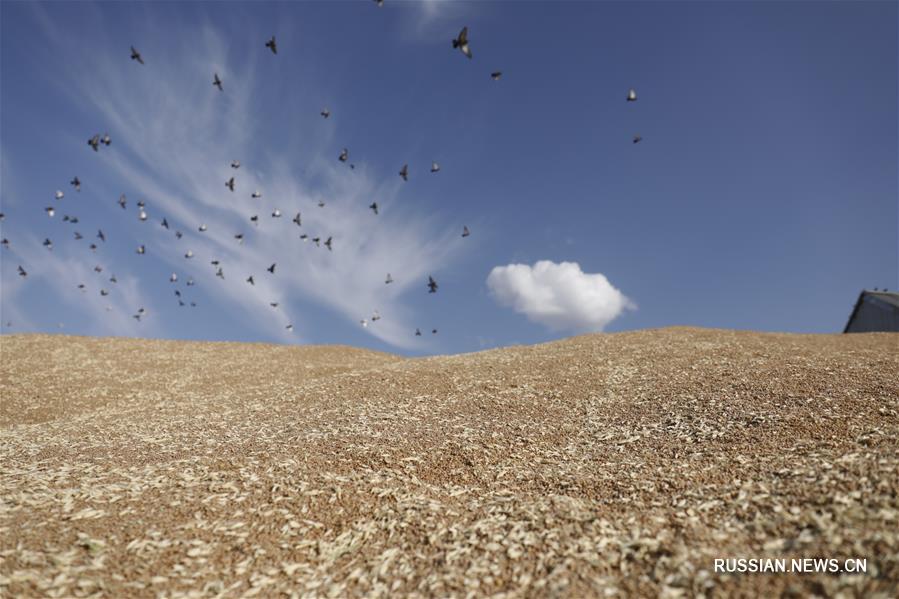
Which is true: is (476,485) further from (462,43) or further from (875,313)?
(875,313)

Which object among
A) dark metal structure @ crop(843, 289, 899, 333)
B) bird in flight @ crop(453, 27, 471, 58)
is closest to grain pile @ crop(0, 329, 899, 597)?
bird in flight @ crop(453, 27, 471, 58)

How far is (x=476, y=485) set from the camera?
9523 mm

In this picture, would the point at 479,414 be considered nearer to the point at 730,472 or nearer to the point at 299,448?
the point at 299,448

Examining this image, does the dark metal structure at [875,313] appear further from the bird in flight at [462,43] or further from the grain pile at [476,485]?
the bird in flight at [462,43]

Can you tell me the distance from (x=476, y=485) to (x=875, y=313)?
4101 cm

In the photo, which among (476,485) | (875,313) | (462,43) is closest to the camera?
(476,485)

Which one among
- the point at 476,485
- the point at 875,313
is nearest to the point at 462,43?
the point at 476,485

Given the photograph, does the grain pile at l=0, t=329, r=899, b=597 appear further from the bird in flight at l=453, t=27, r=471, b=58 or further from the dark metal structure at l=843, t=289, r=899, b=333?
the dark metal structure at l=843, t=289, r=899, b=333

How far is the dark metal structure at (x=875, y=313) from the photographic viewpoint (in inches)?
1323

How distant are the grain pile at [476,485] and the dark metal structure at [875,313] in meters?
20.4

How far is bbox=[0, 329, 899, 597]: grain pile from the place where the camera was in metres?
6.39

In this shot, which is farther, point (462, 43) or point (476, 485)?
point (462, 43)

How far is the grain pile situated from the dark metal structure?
20.4m

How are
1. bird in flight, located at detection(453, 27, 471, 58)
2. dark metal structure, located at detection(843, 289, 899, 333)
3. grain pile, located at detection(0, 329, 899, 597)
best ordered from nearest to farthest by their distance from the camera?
grain pile, located at detection(0, 329, 899, 597) → bird in flight, located at detection(453, 27, 471, 58) → dark metal structure, located at detection(843, 289, 899, 333)
